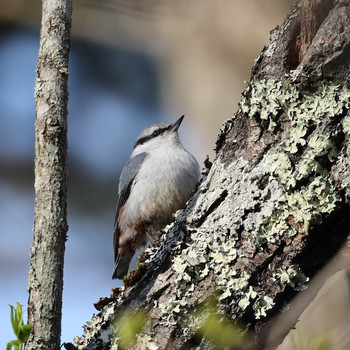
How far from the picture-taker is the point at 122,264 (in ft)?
13.0

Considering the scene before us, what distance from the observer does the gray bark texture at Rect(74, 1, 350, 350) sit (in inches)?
60.2

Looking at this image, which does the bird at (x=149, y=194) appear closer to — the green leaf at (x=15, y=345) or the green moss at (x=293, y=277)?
the green moss at (x=293, y=277)

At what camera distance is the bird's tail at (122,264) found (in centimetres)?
388

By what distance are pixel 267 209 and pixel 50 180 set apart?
0.63 metres

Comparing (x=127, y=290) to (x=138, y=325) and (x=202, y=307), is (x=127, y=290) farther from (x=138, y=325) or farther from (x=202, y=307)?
(x=202, y=307)

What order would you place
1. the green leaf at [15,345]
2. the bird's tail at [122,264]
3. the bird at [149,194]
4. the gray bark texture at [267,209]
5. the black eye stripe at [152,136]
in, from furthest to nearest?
1. the black eye stripe at [152,136]
2. the bird's tail at [122,264]
3. the bird at [149,194]
4. the gray bark texture at [267,209]
5. the green leaf at [15,345]

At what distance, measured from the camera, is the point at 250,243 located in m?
1.61

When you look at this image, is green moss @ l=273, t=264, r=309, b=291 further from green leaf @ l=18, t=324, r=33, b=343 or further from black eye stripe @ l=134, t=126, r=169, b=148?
black eye stripe @ l=134, t=126, r=169, b=148

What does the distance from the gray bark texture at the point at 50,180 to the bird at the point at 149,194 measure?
1977 millimetres

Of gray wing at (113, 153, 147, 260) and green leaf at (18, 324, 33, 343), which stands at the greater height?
gray wing at (113, 153, 147, 260)

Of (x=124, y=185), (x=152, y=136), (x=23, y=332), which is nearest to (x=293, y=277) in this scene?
(x=23, y=332)

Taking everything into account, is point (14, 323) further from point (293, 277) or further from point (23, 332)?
point (293, 277)

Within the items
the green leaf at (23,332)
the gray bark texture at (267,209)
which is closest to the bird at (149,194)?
the gray bark texture at (267,209)

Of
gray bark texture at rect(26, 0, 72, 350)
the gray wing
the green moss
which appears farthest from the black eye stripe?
the green moss
